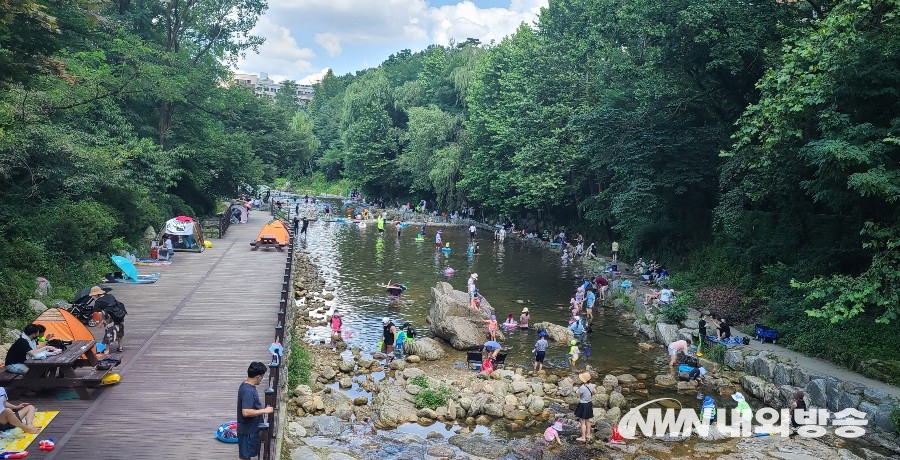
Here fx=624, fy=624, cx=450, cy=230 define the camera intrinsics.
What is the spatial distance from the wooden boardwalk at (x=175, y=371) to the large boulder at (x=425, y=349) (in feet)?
16.1

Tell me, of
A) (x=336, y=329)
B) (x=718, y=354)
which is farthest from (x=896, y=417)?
(x=336, y=329)

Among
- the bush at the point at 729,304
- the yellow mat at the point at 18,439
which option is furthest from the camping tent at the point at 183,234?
the bush at the point at 729,304

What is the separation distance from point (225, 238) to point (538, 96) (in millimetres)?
25760

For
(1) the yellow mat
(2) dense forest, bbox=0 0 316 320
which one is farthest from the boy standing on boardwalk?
(2) dense forest, bbox=0 0 316 320

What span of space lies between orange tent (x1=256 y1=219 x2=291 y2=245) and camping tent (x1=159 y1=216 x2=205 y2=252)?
3.04m

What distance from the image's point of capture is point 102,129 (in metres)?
31.2

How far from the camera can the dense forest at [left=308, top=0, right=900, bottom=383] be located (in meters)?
17.8

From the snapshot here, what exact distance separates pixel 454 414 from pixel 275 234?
63.6 ft

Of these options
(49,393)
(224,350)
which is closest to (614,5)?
(224,350)

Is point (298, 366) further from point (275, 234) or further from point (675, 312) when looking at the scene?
point (275, 234)

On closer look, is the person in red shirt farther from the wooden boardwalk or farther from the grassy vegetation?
the grassy vegetation

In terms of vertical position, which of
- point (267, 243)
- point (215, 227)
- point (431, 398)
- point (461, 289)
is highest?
point (215, 227)

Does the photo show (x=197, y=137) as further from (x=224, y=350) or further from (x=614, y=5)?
(x=224, y=350)

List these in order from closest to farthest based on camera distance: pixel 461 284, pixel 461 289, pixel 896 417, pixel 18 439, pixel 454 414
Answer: pixel 18 439, pixel 896 417, pixel 454 414, pixel 461 289, pixel 461 284
